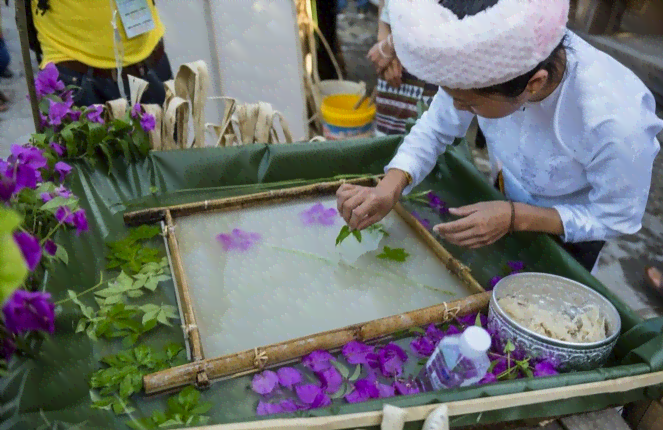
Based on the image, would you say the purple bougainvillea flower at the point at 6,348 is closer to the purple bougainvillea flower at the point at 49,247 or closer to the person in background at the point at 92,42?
the purple bougainvillea flower at the point at 49,247

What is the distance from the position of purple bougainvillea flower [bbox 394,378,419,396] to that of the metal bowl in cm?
20

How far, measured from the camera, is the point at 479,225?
1.16 metres

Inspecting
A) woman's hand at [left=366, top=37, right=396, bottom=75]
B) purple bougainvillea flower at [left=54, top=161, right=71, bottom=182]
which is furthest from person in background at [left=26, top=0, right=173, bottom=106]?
Answer: woman's hand at [left=366, top=37, right=396, bottom=75]

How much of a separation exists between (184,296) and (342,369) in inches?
15.4

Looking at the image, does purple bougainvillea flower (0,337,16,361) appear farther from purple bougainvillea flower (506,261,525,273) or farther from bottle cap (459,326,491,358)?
purple bougainvillea flower (506,261,525,273)

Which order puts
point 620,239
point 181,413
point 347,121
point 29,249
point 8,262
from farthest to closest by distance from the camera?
point 347,121, point 620,239, point 181,413, point 29,249, point 8,262

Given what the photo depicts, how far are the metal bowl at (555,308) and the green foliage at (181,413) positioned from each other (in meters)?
0.58

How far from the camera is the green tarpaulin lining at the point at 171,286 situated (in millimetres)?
846

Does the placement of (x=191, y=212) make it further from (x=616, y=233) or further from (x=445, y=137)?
(x=616, y=233)

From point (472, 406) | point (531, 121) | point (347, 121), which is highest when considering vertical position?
point (531, 121)

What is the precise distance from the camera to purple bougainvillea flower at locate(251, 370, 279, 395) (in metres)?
0.93

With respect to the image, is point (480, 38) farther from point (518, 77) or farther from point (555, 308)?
point (555, 308)

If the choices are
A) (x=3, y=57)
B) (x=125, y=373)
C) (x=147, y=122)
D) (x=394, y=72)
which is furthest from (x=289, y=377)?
(x=3, y=57)

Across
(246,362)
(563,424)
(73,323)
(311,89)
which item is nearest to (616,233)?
(563,424)
